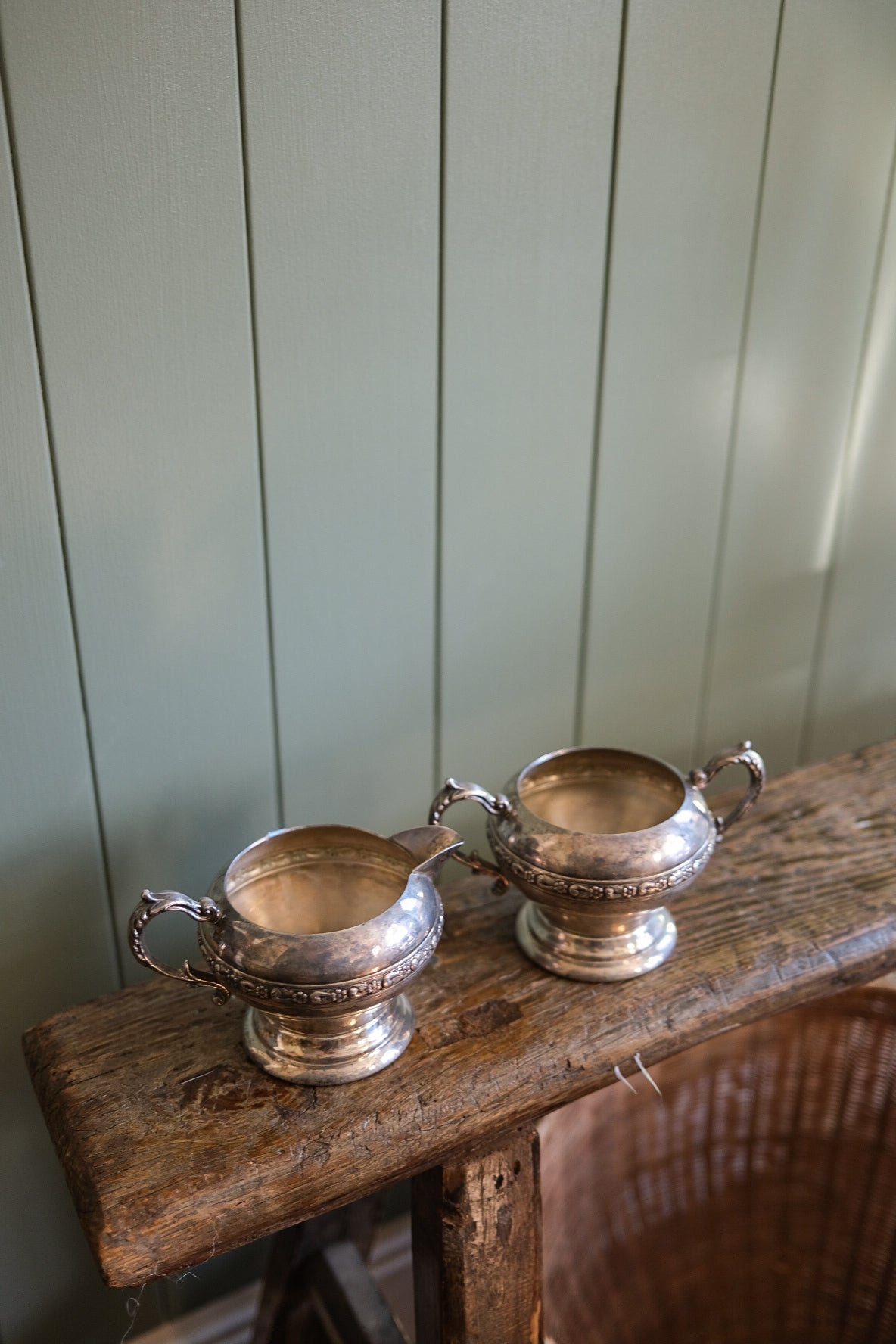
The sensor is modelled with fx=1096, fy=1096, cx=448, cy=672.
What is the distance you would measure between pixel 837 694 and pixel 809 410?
34 cm

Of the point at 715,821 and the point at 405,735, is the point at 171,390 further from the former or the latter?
the point at 715,821

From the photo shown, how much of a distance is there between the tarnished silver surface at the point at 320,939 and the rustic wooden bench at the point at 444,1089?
0.08ft

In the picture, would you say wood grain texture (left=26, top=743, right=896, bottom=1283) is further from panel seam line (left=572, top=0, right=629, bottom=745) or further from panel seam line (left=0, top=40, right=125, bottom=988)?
panel seam line (left=572, top=0, right=629, bottom=745)

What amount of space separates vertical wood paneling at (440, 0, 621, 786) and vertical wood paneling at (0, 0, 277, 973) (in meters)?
0.18

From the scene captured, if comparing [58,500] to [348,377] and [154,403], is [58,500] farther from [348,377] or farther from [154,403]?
[348,377]

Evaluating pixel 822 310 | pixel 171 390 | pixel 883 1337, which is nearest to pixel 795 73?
pixel 822 310

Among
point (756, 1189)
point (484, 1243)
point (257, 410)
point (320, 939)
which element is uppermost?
point (257, 410)

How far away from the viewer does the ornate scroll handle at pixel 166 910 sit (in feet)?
2.26

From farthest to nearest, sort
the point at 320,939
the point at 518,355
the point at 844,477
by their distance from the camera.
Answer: the point at 844,477, the point at 518,355, the point at 320,939

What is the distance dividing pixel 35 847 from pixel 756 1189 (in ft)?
2.97

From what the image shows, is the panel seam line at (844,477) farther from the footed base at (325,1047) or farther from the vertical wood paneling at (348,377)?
the footed base at (325,1047)

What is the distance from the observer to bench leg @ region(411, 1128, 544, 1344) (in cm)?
75

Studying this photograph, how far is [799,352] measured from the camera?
1.08 meters

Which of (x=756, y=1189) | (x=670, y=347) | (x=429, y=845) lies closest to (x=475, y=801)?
(x=429, y=845)
